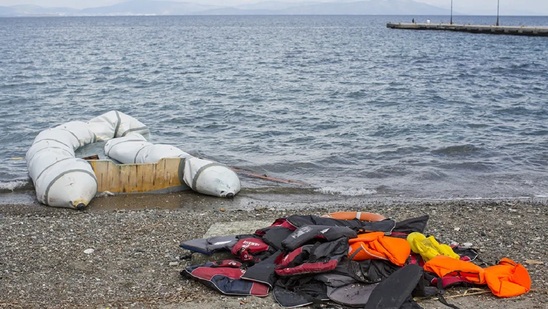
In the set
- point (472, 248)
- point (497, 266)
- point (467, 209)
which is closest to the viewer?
point (497, 266)

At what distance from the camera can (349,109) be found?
81.7 feet

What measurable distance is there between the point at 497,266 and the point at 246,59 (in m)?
47.6

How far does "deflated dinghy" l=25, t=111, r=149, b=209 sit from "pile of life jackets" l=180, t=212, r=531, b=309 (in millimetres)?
4521

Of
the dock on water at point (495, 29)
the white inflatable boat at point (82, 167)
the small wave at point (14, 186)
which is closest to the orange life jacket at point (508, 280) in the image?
the white inflatable boat at point (82, 167)

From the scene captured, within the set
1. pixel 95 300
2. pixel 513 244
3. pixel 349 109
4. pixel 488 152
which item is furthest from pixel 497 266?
pixel 349 109

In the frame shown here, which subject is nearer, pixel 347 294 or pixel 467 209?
pixel 347 294

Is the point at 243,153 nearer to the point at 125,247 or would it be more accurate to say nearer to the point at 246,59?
the point at 125,247

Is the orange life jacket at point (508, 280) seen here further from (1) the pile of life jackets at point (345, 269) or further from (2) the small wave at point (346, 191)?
(2) the small wave at point (346, 191)

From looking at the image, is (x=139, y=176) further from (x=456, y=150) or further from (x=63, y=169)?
(x=456, y=150)

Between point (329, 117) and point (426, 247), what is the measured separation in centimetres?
1593

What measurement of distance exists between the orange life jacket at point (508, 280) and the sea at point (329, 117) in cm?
564

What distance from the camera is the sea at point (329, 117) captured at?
552 inches

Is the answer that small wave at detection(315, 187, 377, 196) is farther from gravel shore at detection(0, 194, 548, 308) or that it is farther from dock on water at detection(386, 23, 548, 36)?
dock on water at detection(386, 23, 548, 36)

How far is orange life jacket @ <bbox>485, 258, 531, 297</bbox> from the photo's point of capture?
645cm
